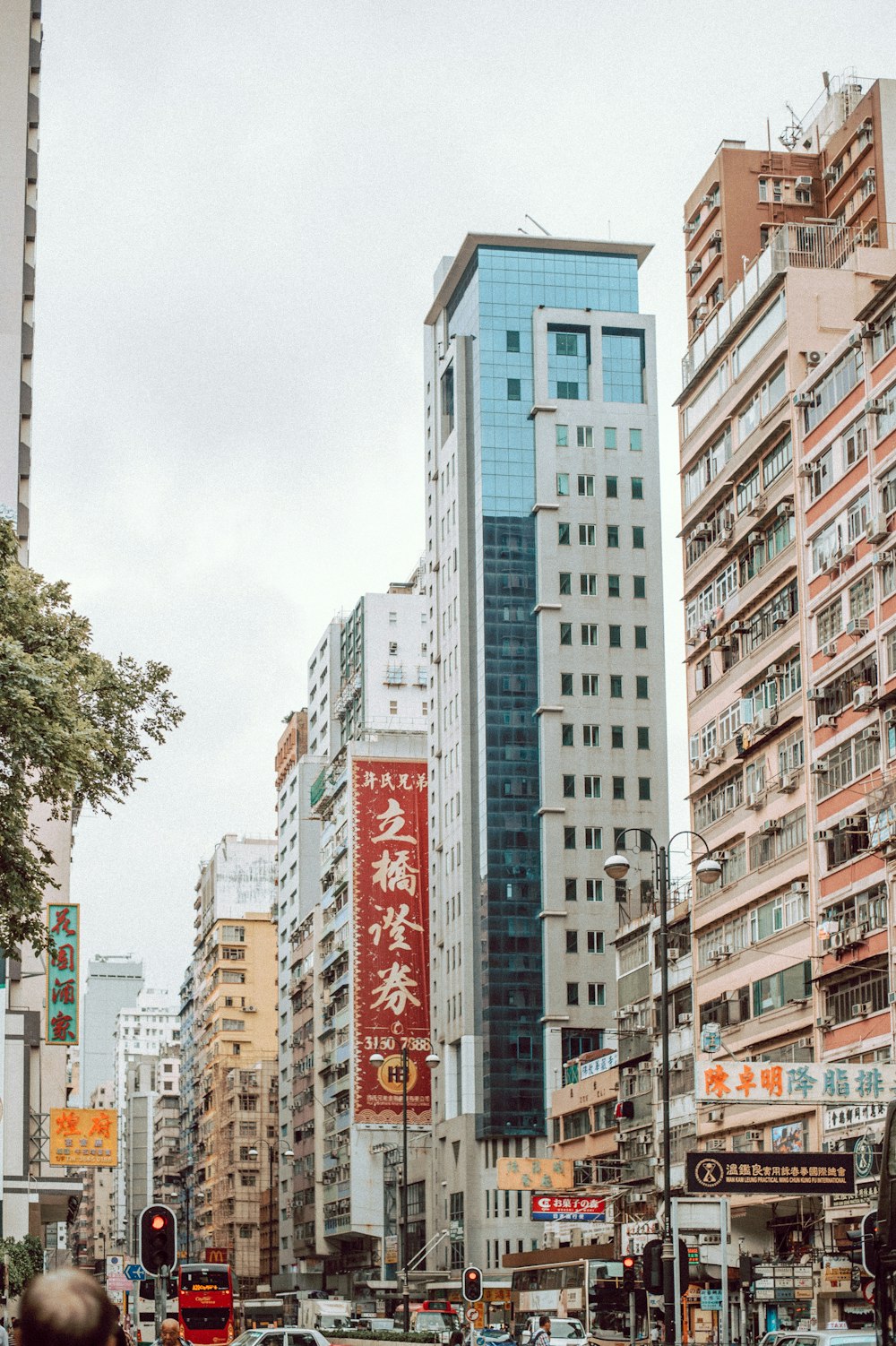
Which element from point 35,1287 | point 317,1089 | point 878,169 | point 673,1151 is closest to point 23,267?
point 878,169

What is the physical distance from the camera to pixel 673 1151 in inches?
2478

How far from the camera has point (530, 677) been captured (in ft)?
338

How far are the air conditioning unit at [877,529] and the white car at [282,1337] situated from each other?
23.5 meters

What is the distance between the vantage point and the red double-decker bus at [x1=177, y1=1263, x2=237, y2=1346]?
6931 centimetres

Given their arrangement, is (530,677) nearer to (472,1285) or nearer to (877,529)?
(877,529)

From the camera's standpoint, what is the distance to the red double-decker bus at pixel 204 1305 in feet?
227

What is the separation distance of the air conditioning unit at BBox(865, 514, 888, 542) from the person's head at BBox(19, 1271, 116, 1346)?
46089 mm

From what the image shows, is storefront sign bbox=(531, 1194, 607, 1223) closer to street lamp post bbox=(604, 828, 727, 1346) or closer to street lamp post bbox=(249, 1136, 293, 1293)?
street lamp post bbox=(604, 828, 727, 1346)

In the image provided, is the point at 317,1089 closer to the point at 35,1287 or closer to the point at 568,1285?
the point at 568,1285

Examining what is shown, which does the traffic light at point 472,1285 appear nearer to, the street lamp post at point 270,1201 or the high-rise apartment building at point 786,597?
the high-rise apartment building at point 786,597

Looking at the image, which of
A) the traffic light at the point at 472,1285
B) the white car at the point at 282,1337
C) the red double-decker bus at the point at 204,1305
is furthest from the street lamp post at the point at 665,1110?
the red double-decker bus at the point at 204,1305

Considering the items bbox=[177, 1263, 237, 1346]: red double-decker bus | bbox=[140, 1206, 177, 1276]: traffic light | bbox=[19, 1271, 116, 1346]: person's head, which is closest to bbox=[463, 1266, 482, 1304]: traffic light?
bbox=[140, 1206, 177, 1276]: traffic light

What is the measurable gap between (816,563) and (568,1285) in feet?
110

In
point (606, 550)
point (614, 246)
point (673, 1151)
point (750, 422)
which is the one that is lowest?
point (673, 1151)
